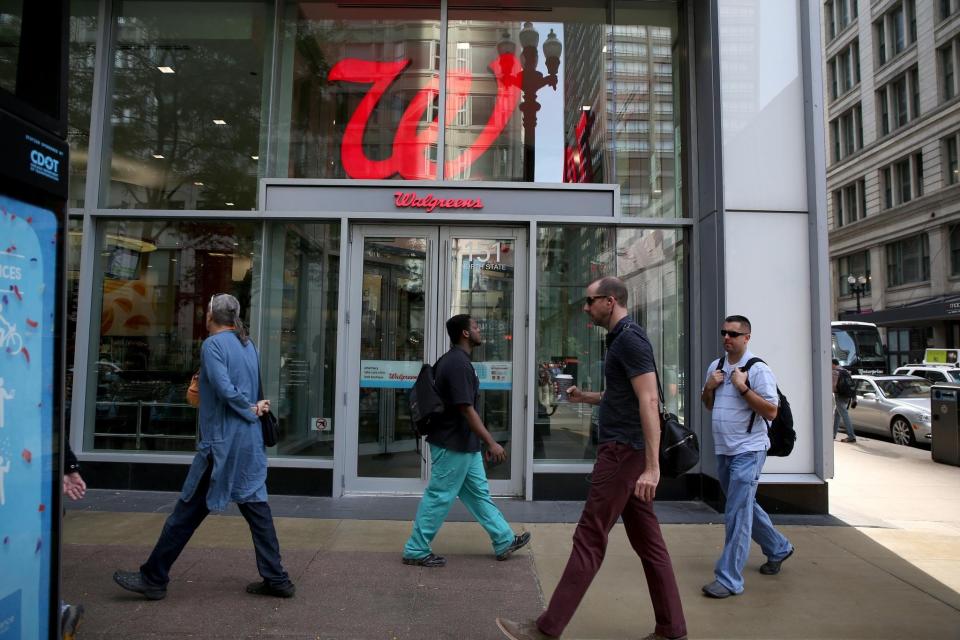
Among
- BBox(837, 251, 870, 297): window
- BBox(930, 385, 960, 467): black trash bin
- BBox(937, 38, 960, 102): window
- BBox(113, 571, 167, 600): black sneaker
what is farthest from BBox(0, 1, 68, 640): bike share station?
BBox(837, 251, 870, 297): window

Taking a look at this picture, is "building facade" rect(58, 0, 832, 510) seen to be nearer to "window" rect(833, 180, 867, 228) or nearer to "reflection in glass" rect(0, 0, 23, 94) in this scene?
"reflection in glass" rect(0, 0, 23, 94)

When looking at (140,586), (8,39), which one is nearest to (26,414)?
(140,586)

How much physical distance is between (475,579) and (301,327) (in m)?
3.89

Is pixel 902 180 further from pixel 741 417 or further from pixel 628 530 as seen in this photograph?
pixel 628 530

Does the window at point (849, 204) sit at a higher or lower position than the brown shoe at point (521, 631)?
higher

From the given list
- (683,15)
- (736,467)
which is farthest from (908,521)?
(683,15)

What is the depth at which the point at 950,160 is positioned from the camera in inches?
1439

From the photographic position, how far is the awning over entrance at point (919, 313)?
3422 cm

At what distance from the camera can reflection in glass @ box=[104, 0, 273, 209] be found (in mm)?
7621

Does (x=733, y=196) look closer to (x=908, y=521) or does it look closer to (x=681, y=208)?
(x=681, y=208)

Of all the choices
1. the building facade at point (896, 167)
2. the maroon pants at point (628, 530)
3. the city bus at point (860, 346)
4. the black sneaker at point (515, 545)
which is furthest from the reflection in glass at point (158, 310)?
the building facade at point (896, 167)

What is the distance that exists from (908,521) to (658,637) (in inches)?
178

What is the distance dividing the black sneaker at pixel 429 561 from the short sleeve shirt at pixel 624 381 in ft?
6.34

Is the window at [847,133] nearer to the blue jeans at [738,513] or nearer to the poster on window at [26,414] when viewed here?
the blue jeans at [738,513]
